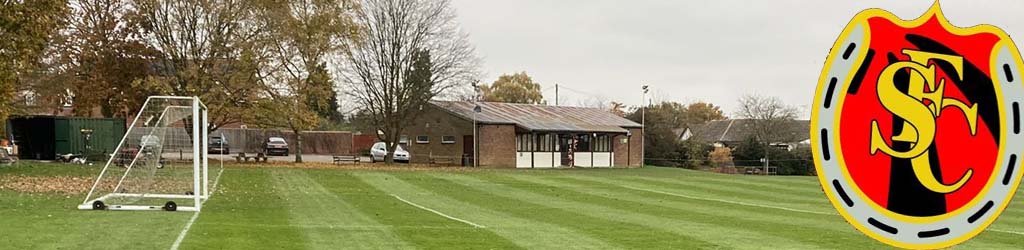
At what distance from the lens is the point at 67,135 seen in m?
40.3

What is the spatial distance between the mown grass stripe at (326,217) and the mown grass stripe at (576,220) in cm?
297

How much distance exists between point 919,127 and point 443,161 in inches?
1840

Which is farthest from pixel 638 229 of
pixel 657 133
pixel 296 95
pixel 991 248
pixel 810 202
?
pixel 657 133

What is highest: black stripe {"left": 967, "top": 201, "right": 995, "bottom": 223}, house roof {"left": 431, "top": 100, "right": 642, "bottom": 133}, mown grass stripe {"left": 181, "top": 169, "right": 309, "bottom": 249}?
house roof {"left": 431, "top": 100, "right": 642, "bottom": 133}

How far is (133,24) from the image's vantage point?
41.2m

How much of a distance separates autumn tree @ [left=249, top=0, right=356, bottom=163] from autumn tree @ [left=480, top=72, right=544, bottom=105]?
42402 millimetres

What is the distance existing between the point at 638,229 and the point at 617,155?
37.5 metres

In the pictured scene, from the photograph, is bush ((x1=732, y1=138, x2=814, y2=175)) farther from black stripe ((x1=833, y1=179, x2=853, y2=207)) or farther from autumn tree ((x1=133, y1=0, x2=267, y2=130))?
black stripe ((x1=833, y1=179, x2=853, y2=207))

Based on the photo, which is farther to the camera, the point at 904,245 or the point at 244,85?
the point at 244,85

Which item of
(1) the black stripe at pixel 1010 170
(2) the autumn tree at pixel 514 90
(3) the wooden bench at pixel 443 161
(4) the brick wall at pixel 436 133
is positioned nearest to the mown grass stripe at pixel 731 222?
(1) the black stripe at pixel 1010 170

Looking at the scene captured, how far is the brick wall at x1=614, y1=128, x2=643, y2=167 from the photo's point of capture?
176 ft

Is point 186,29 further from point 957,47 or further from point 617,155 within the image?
point 957,47

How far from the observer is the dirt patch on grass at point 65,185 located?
21438 millimetres

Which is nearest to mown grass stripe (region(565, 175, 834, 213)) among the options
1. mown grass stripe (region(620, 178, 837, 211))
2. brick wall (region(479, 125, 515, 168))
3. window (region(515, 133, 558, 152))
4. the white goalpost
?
mown grass stripe (region(620, 178, 837, 211))
